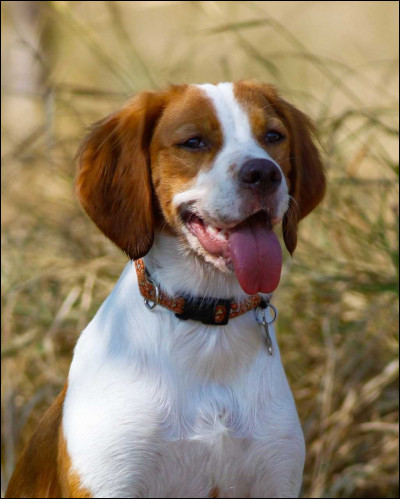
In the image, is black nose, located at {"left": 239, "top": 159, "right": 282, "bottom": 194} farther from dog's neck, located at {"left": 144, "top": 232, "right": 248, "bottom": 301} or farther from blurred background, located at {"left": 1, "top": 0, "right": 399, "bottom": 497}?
blurred background, located at {"left": 1, "top": 0, "right": 399, "bottom": 497}

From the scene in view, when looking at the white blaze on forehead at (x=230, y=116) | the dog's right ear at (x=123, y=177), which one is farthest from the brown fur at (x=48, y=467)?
the white blaze on forehead at (x=230, y=116)

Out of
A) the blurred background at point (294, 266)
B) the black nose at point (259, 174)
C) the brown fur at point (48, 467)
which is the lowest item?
the blurred background at point (294, 266)

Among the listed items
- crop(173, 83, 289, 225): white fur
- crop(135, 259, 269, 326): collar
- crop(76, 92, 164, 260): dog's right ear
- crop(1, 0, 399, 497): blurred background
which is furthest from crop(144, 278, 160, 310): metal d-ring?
crop(1, 0, 399, 497): blurred background

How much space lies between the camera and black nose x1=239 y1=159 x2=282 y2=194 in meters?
2.53

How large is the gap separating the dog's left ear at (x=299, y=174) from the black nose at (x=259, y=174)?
32 cm

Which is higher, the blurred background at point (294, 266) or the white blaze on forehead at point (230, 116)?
the white blaze on forehead at point (230, 116)

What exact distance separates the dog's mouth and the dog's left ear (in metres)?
0.24

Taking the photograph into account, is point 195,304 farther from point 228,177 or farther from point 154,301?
point 228,177

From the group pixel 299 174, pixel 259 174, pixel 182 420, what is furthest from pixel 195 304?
pixel 299 174

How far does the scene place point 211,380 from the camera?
8.71 feet

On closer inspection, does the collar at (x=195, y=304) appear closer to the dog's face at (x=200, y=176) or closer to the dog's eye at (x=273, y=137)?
the dog's face at (x=200, y=176)

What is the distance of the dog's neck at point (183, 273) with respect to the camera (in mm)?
2730

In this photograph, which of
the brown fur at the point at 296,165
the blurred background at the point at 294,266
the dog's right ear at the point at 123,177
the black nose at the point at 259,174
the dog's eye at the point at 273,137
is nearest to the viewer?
the black nose at the point at 259,174

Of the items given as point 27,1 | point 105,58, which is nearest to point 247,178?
point 105,58
